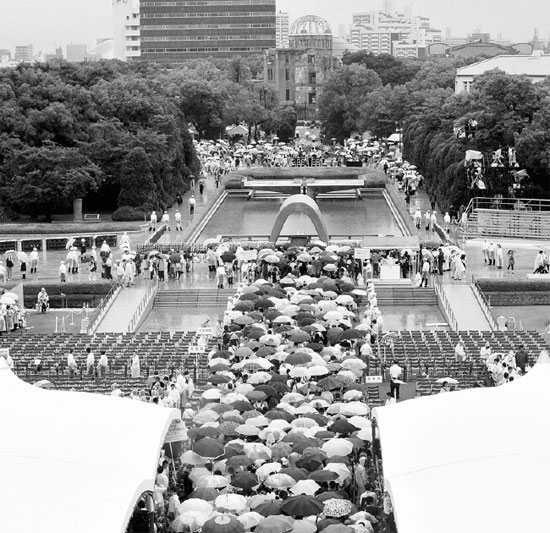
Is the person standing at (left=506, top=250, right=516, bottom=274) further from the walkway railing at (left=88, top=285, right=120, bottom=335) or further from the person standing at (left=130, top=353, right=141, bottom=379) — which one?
the person standing at (left=130, top=353, right=141, bottom=379)

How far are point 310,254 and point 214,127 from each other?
6601cm

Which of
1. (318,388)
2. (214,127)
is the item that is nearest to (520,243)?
(318,388)

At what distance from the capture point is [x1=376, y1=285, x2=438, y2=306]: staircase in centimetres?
5191

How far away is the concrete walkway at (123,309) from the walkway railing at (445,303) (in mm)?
10116

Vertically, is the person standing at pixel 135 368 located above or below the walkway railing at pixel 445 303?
above

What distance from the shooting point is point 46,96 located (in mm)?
77312

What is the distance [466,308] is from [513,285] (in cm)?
341

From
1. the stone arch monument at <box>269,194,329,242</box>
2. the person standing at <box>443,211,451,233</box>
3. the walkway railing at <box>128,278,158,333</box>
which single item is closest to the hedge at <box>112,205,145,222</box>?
the person standing at <box>443,211,451,233</box>

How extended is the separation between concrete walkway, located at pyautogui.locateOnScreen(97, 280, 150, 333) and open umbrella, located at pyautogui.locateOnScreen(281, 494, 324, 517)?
23800mm

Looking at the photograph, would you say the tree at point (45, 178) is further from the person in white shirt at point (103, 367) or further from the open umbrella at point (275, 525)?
the open umbrella at point (275, 525)

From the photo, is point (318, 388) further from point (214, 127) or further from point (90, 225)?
point (214, 127)

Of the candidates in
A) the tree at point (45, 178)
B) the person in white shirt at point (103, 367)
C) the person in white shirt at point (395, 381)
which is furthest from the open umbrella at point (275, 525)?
the tree at point (45, 178)

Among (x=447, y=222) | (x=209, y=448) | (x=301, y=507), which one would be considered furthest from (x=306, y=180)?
(x=301, y=507)

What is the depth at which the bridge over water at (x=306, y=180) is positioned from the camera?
86.2 meters
